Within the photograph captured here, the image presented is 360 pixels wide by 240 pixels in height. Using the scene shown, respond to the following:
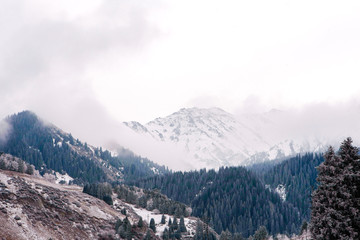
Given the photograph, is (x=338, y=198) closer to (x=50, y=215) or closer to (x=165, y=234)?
(x=50, y=215)

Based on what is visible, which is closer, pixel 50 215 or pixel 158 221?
pixel 50 215

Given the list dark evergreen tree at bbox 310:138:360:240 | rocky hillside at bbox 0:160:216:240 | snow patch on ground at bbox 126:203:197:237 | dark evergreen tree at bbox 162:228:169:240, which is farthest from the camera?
snow patch on ground at bbox 126:203:197:237

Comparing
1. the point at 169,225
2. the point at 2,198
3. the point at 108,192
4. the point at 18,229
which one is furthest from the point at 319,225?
the point at 108,192

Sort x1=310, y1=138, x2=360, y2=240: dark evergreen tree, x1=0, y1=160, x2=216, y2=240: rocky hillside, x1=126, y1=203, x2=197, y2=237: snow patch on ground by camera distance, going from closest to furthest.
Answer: x1=310, y1=138, x2=360, y2=240: dark evergreen tree
x1=0, y1=160, x2=216, y2=240: rocky hillside
x1=126, y1=203, x2=197, y2=237: snow patch on ground

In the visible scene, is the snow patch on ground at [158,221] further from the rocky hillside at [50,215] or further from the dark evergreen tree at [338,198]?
the dark evergreen tree at [338,198]

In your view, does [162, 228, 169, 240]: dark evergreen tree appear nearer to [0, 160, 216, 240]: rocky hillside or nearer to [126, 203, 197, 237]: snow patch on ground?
[126, 203, 197, 237]: snow patch on ground

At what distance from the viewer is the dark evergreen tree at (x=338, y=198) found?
3019cm

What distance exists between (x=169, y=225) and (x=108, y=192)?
3395 centimetres

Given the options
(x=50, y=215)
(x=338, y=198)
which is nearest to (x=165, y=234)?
(x=50, y=215)

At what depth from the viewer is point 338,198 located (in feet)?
100

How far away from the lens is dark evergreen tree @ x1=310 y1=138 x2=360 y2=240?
3019 cm

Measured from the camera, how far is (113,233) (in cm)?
9681

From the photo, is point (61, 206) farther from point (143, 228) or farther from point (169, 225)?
point (169, 225)

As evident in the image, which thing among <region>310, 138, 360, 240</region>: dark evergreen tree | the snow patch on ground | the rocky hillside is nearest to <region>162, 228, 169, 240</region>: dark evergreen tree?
the snow patch on ground
